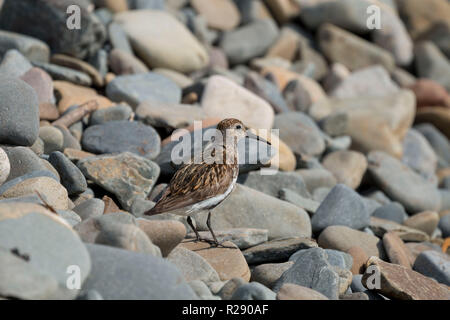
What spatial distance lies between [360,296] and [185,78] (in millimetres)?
8225

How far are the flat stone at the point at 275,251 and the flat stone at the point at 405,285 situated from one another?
89cm

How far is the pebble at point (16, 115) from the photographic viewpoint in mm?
8211

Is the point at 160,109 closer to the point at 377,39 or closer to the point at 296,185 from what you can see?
the point at 296,185

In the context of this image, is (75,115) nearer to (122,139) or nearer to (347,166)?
(122,139)

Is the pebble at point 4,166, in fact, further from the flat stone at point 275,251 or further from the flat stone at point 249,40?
the flat stone at point 249,40

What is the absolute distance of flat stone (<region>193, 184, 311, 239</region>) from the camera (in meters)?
8.87

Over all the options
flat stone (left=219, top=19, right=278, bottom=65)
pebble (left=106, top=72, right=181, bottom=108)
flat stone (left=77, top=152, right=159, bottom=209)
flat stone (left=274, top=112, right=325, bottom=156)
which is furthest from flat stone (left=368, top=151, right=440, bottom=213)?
flat stone (left=77, top=152, right=159, bottom=209)

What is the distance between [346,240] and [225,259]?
2.31 m

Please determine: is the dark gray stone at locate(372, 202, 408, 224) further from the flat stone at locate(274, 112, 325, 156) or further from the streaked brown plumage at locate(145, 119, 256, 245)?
the streaked brown plumage at locate(145, 119, 256, 245)

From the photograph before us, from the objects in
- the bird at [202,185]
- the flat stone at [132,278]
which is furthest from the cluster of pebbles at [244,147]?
the bird at [202,185]

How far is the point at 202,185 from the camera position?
7512 millimetres

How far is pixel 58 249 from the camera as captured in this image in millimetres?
5535

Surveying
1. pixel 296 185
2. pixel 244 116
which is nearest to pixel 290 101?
pixel 244 116
